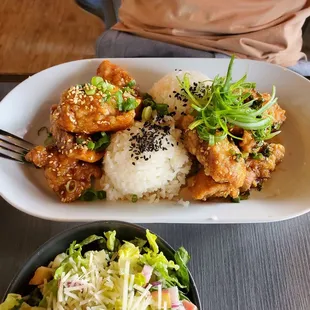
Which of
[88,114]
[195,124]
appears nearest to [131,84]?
[88,114]

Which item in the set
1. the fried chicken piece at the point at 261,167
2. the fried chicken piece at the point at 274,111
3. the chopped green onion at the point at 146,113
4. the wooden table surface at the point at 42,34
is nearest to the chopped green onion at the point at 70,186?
the chopped green onion at the point at 146,113

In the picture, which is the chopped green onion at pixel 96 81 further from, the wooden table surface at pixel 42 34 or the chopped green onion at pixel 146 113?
the wooden table surface at pixel 42 34

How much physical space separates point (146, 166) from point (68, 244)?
1.45 ft

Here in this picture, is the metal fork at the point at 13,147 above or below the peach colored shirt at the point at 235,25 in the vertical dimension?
below

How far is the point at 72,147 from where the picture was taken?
1.53m

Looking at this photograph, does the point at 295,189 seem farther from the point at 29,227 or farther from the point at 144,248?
the point at 29,227

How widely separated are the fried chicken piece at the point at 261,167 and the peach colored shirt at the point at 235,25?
1.58ft

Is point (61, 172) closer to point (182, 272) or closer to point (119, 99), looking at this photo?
point (119, 99)

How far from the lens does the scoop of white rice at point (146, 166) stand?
153 centimetres

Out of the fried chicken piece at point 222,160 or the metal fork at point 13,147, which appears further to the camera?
the metal fork at point 13,147

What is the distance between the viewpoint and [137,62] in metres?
1.75

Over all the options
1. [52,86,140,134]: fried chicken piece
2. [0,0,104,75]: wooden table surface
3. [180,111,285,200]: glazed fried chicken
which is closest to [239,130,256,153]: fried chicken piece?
[180,111,285,200]: glazed fried chicken

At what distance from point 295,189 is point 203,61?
584 millimetres

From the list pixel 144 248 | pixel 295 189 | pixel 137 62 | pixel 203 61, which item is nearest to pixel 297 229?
pixel 295 189
